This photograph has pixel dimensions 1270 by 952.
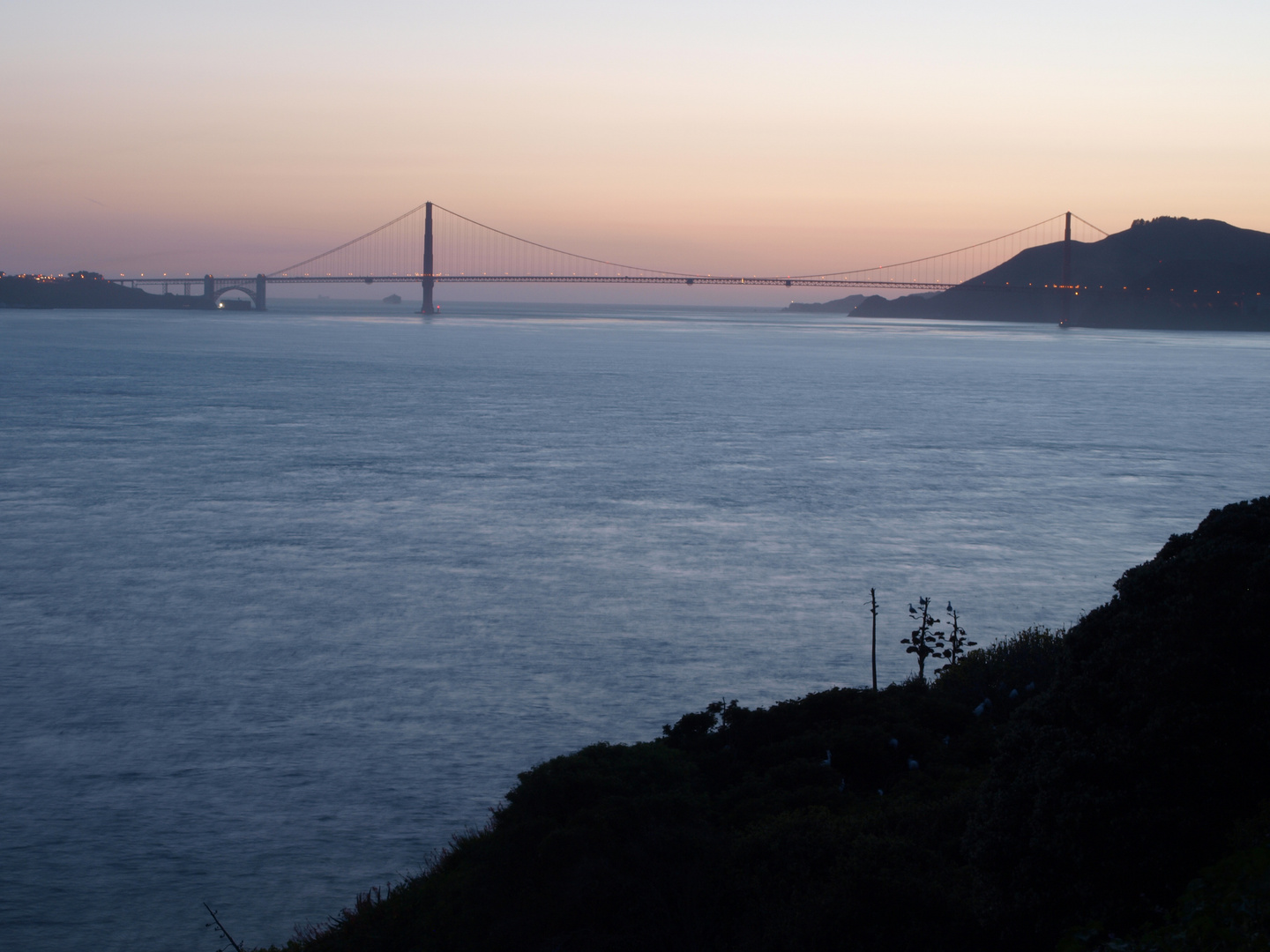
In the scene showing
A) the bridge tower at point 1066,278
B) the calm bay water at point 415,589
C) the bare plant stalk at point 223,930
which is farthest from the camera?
the bridge tower at point 1066,278

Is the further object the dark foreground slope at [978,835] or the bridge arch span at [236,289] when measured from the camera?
the bridge arch span at [236,289]

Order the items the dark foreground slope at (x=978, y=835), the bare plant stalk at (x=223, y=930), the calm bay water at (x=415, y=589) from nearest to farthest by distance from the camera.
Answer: the dark foreground slope at (x=978, y=835)
the bare plant stalk at (x=223, y=930)
the calm bay water at (x=415, y=589)

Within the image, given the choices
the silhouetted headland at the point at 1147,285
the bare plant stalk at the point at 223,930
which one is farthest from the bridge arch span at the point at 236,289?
the bare plant stalk at the point at 223,930

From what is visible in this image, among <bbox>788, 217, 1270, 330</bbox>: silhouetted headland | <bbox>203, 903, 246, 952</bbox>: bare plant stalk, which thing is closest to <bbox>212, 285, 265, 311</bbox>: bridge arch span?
<bbox>788, 217, 1270, 330</bbox>: silhouetted headland

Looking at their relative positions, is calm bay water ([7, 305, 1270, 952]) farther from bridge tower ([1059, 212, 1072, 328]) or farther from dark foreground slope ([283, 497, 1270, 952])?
bridge tower ([1059, 212, 1072, 328])

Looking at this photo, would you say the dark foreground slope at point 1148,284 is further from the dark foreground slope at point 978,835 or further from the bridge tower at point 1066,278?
the dark foreground slope at point 978,835

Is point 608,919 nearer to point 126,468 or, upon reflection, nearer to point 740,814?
point 740,814
